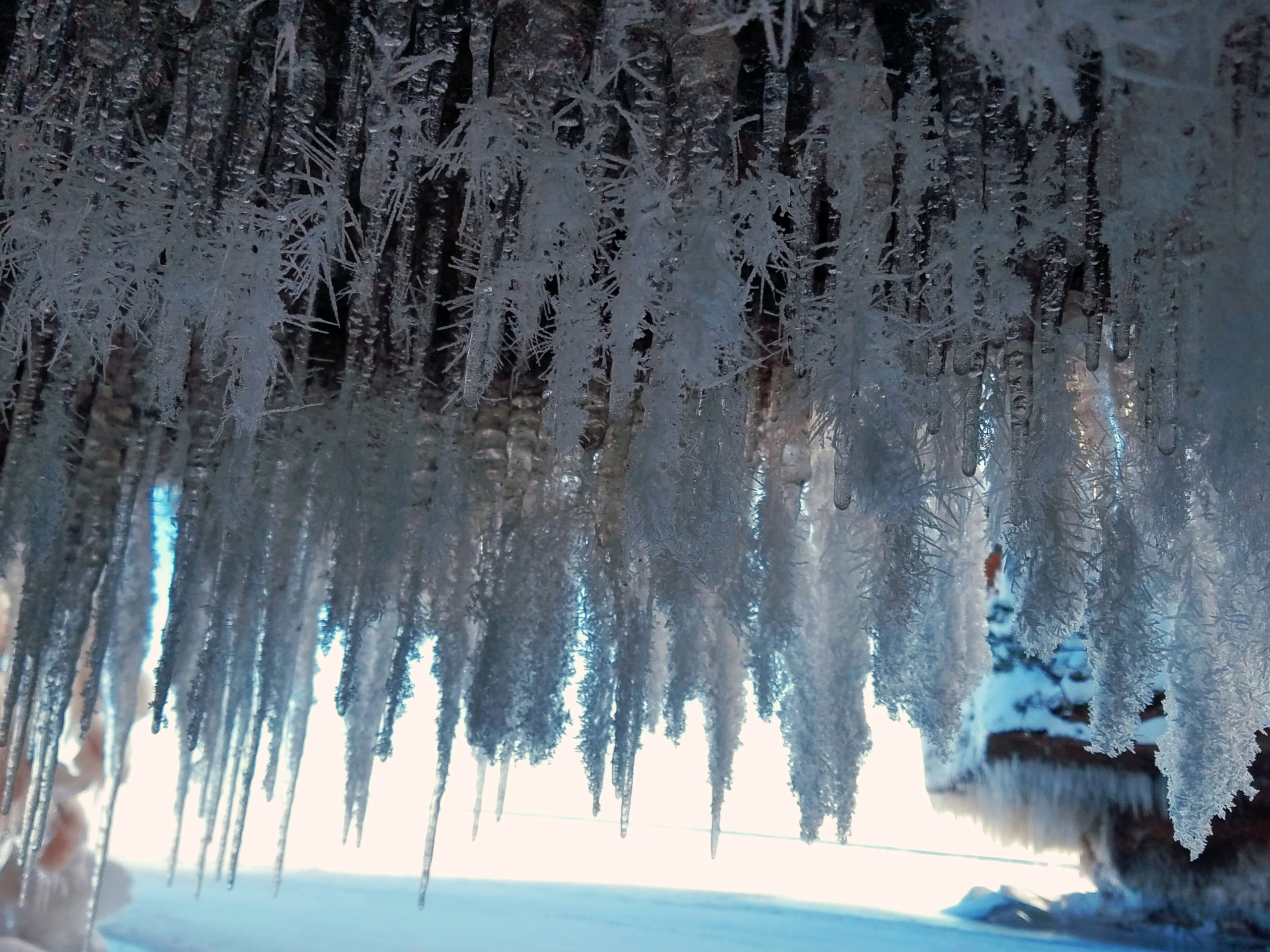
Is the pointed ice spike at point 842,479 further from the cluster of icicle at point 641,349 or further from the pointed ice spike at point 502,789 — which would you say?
the pointed ice spike at point 502,789

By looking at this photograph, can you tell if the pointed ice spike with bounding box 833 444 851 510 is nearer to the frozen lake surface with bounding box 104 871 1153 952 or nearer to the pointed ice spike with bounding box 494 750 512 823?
the pointed ice spike with bounding box 494 750 512 823

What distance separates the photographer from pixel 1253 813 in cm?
369

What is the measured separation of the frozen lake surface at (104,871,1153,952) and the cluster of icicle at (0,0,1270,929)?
321 cm

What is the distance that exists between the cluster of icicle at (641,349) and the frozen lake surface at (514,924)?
321 centimetres

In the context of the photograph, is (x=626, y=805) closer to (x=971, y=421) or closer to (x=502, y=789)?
(x=502, y=789)

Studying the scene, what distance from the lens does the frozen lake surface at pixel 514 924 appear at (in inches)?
185

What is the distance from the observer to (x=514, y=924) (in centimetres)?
511

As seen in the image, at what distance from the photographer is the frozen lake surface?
4.69m

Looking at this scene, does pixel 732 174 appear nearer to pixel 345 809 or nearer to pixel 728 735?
pixel 728 735

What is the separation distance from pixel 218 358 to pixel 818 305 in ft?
3.56

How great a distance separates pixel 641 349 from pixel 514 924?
4.31 m

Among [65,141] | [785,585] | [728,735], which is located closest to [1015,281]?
[785,585]

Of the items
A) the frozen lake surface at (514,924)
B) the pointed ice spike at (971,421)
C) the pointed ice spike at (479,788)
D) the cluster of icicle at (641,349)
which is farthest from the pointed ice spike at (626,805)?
the frozen lake surface at (514,924)

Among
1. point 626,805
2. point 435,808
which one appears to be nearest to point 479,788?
point 435,808
